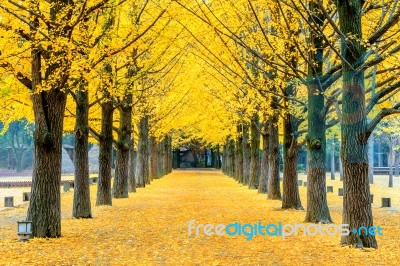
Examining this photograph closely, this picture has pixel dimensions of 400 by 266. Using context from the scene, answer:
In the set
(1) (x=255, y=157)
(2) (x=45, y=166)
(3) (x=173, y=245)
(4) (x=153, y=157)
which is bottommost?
(3) (x=173, y=245)

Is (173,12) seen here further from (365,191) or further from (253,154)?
(253,154)

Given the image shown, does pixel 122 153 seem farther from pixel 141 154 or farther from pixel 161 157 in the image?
pixel 161 157

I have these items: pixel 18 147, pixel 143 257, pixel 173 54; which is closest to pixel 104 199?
pixel 173 54

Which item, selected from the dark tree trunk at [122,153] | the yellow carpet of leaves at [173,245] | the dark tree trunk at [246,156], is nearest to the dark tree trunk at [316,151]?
the yellow carpet of leaves at [173,245]

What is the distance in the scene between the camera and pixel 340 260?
354 inches

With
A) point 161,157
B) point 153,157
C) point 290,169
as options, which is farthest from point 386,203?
point 161,157

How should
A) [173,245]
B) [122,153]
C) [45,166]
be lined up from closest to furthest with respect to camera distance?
[173,245]
[45,166]
[122,153]

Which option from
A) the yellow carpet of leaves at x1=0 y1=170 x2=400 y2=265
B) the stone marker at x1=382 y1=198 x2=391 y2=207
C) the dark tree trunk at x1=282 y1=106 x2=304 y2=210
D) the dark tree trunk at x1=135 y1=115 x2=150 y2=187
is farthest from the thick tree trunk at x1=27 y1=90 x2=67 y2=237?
the dark tree trunk at x1=135 y1=115 x2=150 y2=187

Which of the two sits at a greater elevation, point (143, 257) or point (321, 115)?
point (321, 115)

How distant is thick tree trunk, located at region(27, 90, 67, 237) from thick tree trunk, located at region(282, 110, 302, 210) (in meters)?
8.87

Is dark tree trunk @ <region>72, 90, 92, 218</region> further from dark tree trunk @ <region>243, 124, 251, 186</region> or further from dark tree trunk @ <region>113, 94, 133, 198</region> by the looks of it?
dark tree trunk @ <region>243, 124, 251, 186</region>

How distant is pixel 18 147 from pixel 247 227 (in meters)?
60.0

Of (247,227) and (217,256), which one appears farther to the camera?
(247,227)

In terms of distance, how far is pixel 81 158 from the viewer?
54.1ft
